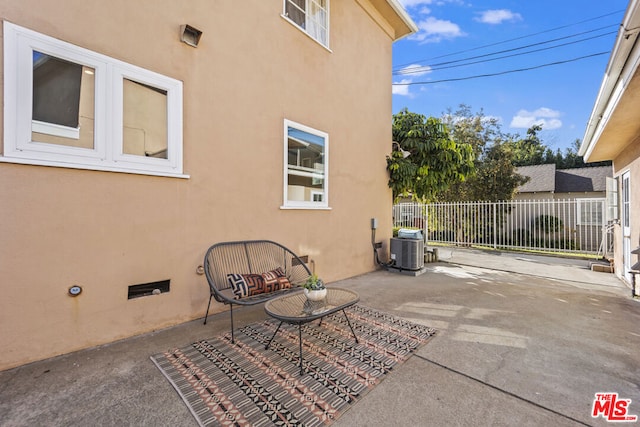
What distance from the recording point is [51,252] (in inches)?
98.2

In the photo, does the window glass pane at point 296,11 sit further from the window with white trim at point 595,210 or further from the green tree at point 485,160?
the window with white trim at point 595,210

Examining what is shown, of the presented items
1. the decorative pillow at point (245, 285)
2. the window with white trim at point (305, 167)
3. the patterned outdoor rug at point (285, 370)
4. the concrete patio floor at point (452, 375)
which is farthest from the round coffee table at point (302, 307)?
the window with white trim at point (305, 167)

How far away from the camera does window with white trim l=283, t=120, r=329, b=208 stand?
4688mm

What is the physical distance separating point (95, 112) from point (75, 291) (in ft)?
5.92

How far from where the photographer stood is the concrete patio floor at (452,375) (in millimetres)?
1797

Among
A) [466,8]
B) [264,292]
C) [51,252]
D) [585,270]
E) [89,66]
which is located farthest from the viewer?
[466,8]

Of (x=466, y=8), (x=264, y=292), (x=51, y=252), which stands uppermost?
(x=466, y=8)

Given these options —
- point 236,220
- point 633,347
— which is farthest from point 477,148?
point 236,220

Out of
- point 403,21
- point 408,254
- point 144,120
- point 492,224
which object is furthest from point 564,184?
point 144,120

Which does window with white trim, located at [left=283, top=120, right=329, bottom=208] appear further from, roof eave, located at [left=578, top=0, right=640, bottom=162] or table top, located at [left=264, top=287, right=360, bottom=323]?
roof eave, located at [left=578, top=0, right=640, bottom=162]

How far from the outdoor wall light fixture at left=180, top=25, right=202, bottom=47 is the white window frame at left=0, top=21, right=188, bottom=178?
0.54m

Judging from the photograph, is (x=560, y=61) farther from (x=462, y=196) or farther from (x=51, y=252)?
(x=51, y=252)

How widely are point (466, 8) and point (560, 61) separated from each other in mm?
4266

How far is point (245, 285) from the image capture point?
3174 mm
